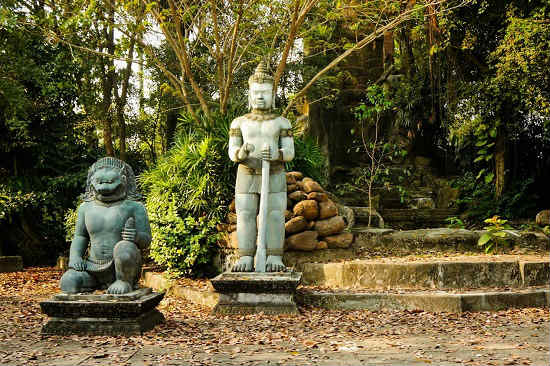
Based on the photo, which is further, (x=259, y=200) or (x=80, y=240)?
(x=259, y=200)

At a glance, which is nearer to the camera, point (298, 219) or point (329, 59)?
point (298, 219)

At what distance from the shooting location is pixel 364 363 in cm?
330

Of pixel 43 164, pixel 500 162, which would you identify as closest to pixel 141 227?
pixel 43 164

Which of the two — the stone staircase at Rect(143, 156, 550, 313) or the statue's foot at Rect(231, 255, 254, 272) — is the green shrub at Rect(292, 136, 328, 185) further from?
the statue's foot at Rect(231, 255, 254, 272)

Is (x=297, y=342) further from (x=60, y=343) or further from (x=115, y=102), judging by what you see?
(x=115, y=102)

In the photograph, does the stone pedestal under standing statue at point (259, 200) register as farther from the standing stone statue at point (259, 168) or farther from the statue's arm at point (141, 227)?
the statue's arm at point (141, 227)

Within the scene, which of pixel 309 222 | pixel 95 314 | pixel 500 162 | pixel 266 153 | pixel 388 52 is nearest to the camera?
pixel 95 314

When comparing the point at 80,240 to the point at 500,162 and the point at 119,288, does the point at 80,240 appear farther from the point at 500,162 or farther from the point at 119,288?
the point at 500,162

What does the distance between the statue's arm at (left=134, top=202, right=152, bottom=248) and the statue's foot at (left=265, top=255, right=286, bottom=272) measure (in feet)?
4.33

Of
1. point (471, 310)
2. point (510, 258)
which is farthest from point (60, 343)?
point (510, 258)

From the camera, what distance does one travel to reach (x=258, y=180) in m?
5.29

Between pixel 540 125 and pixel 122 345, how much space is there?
29.0 ft

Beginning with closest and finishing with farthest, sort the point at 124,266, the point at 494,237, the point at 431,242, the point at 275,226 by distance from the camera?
the point at 124,266
the point at 275,226
the point at 494,237
the point at 431,242

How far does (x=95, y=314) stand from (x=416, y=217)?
6.88m
